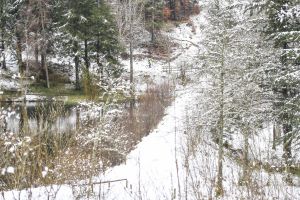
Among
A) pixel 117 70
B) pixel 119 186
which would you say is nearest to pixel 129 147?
pixel 119 186

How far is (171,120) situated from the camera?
22.4 meters

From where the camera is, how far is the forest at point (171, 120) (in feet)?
26.8

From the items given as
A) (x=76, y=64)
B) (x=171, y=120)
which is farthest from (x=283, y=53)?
(x=76, y=64)

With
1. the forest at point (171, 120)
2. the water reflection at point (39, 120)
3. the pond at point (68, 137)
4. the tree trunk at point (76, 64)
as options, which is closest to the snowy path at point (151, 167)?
the forest at point (171, 120)

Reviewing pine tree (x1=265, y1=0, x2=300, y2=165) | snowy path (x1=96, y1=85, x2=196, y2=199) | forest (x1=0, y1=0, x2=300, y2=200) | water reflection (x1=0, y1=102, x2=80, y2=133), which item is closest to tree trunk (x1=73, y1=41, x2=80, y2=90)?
forest (x1=0, y1=0, x2=300, y2=200)

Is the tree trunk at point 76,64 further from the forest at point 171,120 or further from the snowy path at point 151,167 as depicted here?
the snowy path at point 151,167

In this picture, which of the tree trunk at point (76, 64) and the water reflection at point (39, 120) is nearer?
the water reflection at point (39, 120)

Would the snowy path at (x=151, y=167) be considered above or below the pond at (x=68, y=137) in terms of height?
below

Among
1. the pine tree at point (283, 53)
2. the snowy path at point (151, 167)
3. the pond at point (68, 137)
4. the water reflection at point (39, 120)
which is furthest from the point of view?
the pine tree at point (283, 53)

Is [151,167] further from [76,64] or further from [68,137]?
[76,64]

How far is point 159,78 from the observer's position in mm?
40812

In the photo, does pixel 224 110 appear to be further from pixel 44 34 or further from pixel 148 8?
pixel 148 8

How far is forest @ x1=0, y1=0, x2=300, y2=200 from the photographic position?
816cm

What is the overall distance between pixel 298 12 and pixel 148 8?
125 ft
